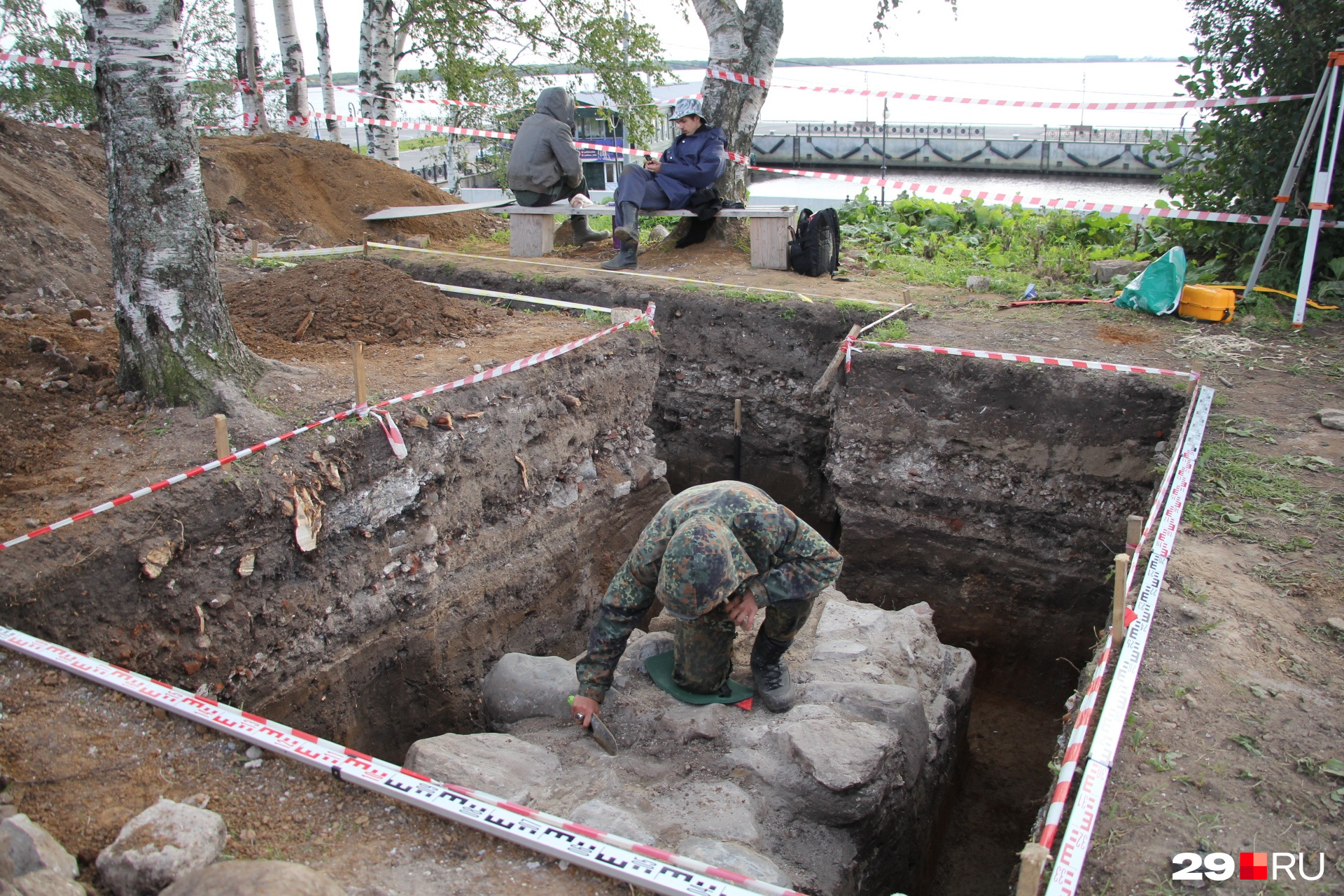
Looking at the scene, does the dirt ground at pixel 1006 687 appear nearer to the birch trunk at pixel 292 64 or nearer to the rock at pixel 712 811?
the rock at pixel 712 811

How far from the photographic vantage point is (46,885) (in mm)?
1921

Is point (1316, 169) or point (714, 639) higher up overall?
point (1316, 169)

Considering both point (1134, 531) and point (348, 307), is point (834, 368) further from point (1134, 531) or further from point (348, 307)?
point (348, 307)

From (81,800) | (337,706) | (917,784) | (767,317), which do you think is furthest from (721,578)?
(767,317)

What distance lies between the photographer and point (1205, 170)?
23.7 feet

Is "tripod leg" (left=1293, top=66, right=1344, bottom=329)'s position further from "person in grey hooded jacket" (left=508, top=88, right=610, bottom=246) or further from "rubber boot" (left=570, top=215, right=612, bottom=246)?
"rubber boot" (left=570, top=215, right=612, bottom=246)

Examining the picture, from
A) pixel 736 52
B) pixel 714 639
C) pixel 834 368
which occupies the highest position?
pixel 736 52

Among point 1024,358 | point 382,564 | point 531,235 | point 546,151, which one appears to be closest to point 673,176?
point 546,151

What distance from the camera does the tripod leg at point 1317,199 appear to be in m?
6.08

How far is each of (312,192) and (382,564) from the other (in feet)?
24.5

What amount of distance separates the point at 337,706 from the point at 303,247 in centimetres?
652

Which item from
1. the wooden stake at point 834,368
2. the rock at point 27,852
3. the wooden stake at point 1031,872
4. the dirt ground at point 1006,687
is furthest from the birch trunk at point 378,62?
the wooden stake at point 1031,872

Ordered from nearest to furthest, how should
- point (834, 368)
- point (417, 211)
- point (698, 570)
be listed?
point (698, 570) → point (834, 368) → point (417, 211)

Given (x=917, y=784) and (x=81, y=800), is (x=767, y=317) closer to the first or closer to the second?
(x=917, y=784)
